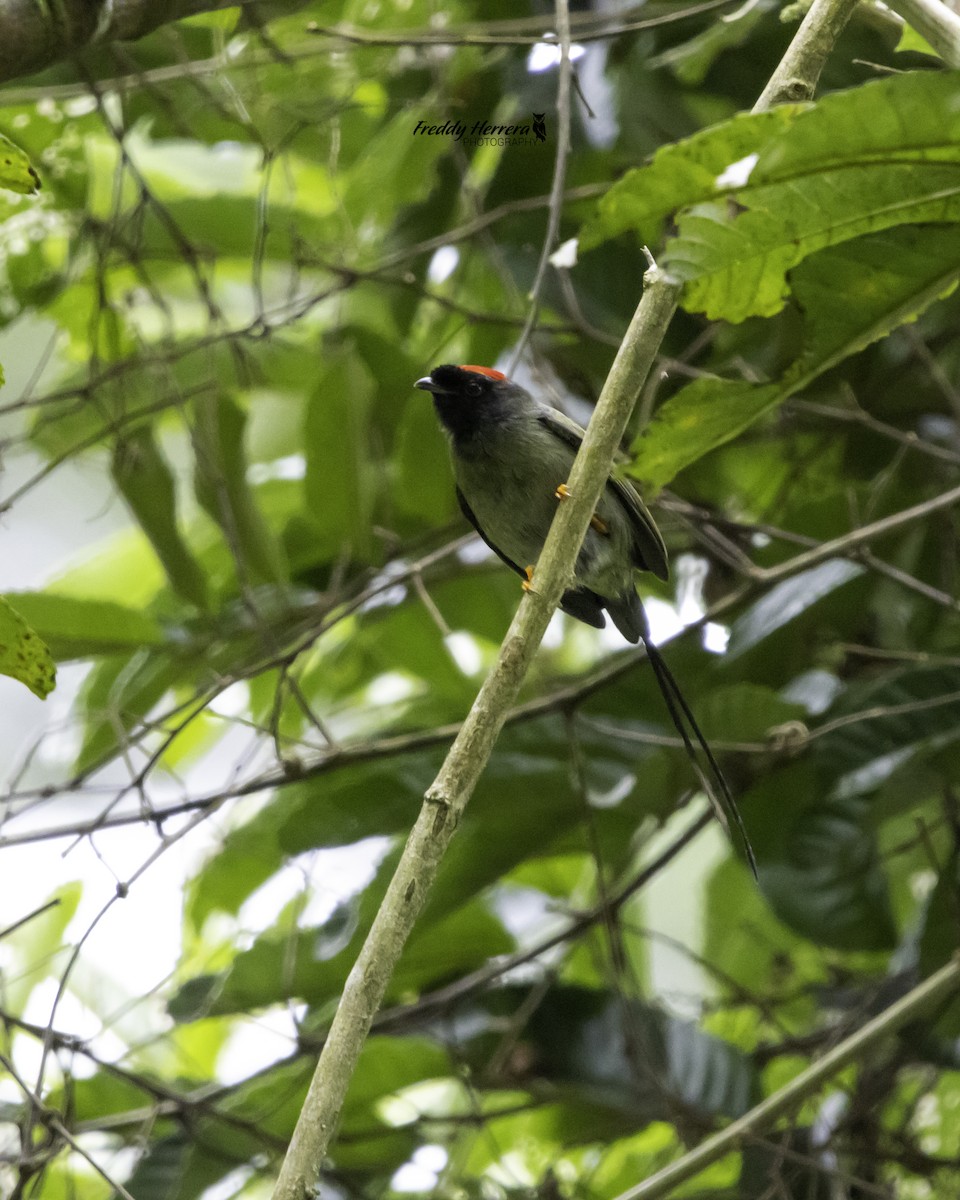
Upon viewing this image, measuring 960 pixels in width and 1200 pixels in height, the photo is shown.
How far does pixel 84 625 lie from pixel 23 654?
3.98 ft

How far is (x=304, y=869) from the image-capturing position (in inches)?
Answer: 110

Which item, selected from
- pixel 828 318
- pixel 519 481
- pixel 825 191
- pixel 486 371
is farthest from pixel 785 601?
pixel 825 191

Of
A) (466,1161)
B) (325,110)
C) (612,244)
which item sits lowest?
(466,1161)

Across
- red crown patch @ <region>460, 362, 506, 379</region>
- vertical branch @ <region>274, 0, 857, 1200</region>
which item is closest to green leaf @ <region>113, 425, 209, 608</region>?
red crown patch @ <region>460, 362, 506, 379</region>

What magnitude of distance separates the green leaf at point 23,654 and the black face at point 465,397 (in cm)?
154

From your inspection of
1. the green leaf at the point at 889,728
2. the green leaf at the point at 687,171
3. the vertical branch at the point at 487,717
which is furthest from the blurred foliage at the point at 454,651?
the green leaf at the point at 687,171

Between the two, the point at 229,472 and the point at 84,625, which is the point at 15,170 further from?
the point at 84,625

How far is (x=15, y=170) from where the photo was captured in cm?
162

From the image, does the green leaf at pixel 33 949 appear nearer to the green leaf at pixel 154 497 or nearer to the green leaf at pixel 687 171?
the green leaf at pixel 154 497

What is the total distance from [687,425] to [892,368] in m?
1.53

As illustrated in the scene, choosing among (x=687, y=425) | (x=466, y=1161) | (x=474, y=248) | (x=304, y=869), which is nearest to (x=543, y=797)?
(x=304, y=869)

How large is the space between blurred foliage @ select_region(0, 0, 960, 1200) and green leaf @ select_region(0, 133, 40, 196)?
2.71 feet

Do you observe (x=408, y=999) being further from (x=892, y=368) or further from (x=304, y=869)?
(x=892, y=368)

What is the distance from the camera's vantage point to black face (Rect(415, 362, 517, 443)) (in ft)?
10.1
